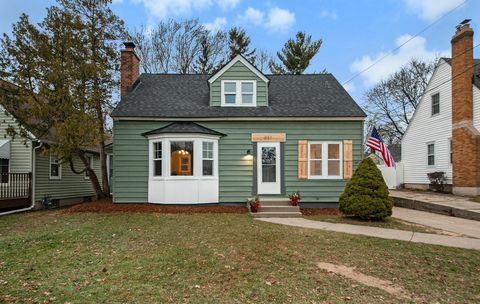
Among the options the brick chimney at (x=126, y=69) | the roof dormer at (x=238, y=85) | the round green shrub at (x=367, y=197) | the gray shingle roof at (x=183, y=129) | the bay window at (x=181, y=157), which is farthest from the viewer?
the brick chimney at (x=126, y=69)

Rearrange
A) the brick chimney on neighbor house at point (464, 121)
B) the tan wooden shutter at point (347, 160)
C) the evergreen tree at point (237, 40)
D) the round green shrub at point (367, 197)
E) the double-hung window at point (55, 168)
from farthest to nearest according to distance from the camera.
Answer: the evergreen tree at point (237, 40)
the double-hung window at point (55, 168)
the brick chimney on neighbor house at point (464, 121)
the tan wooden shutter at point (347, 160)
the round green shrub at point (367, 197)

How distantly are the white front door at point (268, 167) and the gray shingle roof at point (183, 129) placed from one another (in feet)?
6.01

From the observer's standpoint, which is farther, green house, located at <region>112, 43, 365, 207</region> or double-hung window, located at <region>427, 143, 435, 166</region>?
double-hung window, located at <region>427, 143, 435, 166</region>

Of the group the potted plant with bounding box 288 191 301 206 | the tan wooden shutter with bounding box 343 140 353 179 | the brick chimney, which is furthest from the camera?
the brick chimney

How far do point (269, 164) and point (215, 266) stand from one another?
7898mm

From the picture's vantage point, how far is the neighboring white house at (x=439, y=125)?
51.3 feet

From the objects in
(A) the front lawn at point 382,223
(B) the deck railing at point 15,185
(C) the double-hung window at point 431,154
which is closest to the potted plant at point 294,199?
(A) the front lawn at point 382,223

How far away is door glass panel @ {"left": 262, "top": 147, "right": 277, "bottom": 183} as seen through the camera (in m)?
12.7

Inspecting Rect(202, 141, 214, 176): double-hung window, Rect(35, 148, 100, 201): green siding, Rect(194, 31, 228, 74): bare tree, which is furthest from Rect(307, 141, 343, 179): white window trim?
Rect(194, 31, 228, 74): bare tree

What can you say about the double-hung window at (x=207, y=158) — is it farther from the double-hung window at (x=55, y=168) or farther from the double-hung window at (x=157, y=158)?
the double-hung window at (x=55, y=168)

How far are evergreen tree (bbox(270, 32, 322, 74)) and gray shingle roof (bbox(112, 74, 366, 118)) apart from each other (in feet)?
41.1

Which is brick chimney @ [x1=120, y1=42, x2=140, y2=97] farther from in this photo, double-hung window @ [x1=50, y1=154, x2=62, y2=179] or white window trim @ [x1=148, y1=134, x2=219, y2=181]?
double-hung window @ [x1=50, y1=154, x2=62, y2=179]

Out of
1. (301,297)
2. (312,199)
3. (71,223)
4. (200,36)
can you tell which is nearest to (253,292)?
(301,297)

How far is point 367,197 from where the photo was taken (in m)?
9.62
